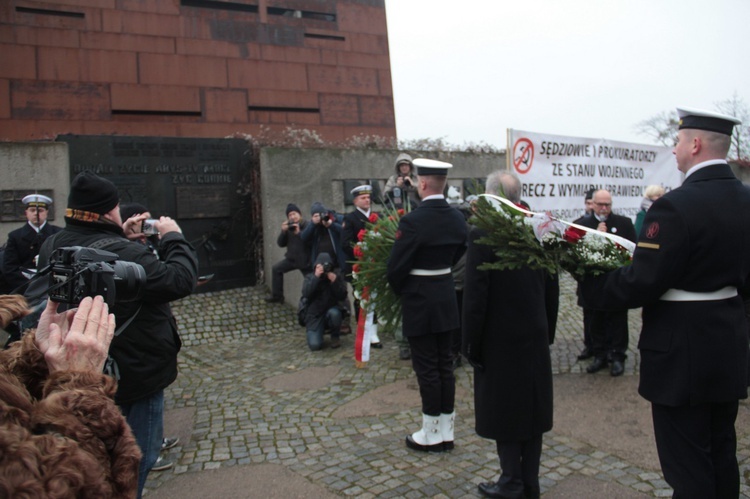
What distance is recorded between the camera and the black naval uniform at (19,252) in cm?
618

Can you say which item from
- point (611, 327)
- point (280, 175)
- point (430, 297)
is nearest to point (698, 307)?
point (430, 297)

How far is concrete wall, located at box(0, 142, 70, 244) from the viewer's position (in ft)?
27.0

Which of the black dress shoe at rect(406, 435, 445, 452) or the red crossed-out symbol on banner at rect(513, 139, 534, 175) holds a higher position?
the red crossed-out symbol on banner at rect(513, 139, 534, 175)

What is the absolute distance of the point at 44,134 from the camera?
11.0 m

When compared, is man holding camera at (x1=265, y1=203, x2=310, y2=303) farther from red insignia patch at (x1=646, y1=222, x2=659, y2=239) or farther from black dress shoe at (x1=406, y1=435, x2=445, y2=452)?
red insignia patch at (x1=646, y1=222, x2=659, y2=239)

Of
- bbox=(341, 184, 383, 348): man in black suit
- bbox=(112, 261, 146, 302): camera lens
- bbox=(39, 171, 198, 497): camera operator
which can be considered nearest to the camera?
bbox=(112, 261, 146, 302): camera lens

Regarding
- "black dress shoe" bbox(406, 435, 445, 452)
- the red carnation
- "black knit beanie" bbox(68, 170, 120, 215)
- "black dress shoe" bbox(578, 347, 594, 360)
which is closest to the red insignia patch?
the red carnation

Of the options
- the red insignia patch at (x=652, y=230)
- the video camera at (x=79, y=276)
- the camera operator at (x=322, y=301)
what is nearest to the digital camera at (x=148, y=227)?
the video camera at (x=79, y=276)

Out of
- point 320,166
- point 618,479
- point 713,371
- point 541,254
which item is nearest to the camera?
point 713,371

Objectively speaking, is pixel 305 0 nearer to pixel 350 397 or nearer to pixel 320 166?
pixel 320 166

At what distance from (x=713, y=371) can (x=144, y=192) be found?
8.45 m

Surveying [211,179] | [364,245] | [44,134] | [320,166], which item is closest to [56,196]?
[211,179]

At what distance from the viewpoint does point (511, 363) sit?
3471 mm

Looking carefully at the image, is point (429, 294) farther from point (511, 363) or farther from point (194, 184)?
point (194, 184)
